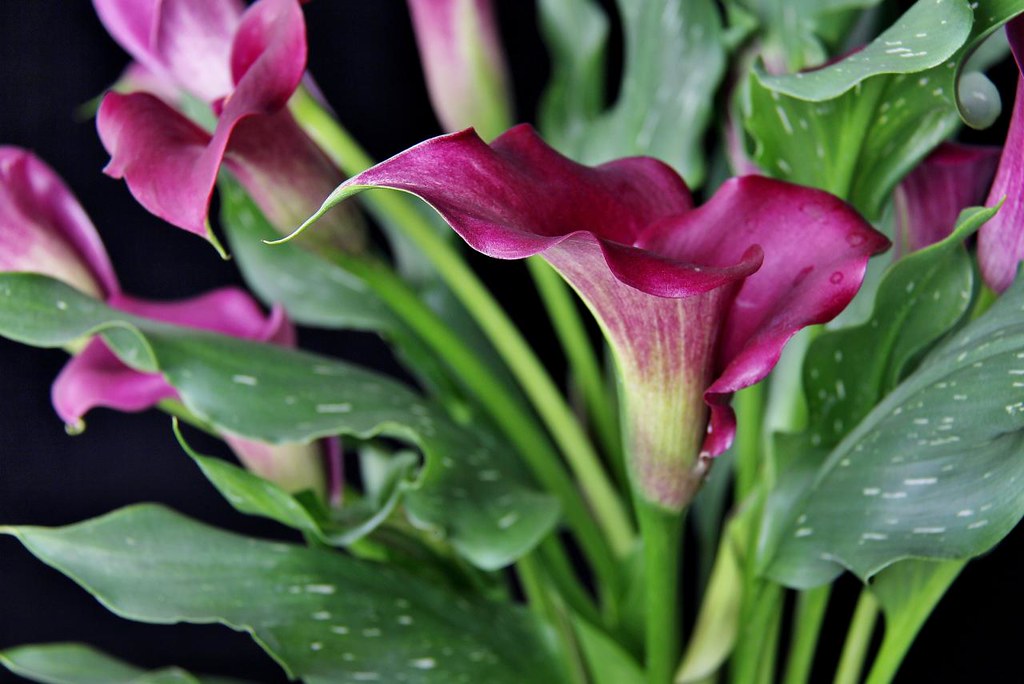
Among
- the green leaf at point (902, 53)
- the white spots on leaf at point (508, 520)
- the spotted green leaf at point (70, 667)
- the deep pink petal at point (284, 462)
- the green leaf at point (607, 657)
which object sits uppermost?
the green leaf at point (902, 53)

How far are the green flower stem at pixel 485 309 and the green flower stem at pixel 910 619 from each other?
0.54ft

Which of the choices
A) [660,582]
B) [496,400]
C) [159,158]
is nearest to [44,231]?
[159,158]

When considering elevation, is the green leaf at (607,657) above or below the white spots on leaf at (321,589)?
below

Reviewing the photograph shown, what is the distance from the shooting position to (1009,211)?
0.43 meters

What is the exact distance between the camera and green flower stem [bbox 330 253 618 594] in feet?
1.81

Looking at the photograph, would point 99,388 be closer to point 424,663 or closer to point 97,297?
point 97,297

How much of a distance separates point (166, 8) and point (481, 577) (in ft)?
1.16

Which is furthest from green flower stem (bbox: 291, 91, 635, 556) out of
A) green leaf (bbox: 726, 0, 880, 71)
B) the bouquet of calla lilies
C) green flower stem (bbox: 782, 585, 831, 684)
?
green leaf (bbox: 726, 0, 880, 71)

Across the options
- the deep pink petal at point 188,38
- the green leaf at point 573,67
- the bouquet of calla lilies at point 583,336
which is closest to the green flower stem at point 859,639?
the bouquet of calla lilies at point 583,336

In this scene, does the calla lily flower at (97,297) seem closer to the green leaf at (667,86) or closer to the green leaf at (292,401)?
the green leaf at (292,401)

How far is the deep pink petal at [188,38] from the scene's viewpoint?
55 cm

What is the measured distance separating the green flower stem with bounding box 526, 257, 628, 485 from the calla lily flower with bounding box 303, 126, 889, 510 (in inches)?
9.2

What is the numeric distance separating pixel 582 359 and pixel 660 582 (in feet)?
0.71

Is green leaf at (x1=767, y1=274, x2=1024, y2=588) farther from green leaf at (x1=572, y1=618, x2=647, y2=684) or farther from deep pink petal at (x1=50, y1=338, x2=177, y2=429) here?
deep pink petal at (x1=50, y1=338, x2=177, y2=429)
